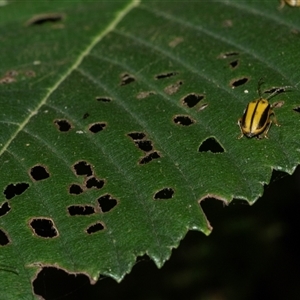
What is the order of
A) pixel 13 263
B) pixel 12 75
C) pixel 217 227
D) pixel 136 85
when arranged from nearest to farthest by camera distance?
pixel 13 263 < pixel 136 85 < pixel 12 75 < pixel 217 227

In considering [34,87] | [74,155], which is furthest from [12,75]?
[74,155]

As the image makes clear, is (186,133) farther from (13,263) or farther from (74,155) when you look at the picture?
(13,263)

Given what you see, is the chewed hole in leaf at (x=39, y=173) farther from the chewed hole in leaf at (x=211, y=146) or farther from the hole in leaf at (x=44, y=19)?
the hole in leaf at (x=44, y=19)

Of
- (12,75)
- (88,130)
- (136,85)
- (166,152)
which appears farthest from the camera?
(12,75)

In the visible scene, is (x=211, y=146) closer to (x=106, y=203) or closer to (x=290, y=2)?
(x=106, y=203)

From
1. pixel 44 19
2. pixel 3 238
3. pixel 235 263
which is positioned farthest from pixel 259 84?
pixel 235 263

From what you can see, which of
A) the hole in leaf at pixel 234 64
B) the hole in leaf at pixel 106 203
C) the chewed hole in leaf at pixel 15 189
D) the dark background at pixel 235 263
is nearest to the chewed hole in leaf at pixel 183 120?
the hole in leaf at pixel 234 64

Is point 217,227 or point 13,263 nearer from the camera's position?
point 13,263
